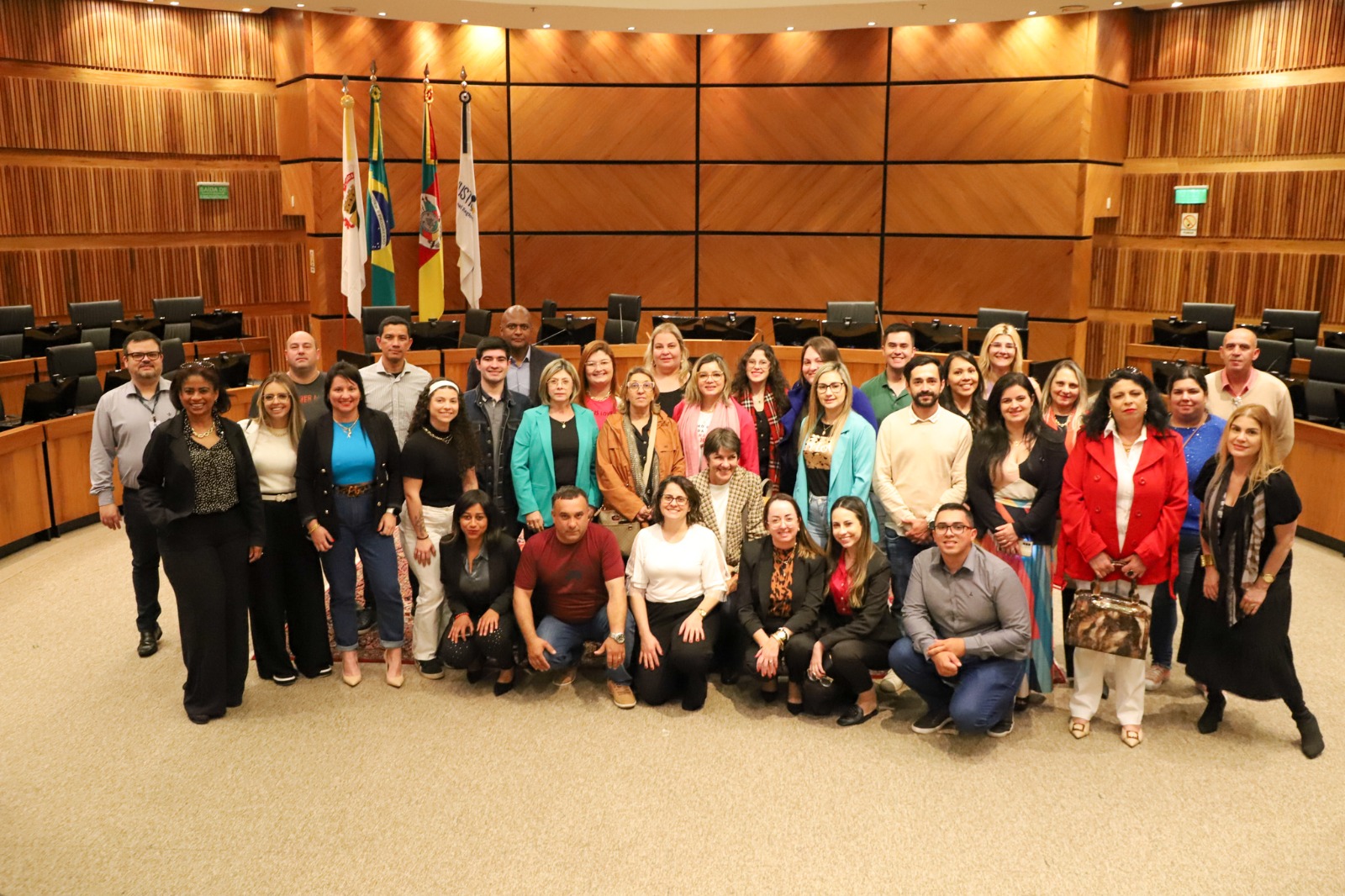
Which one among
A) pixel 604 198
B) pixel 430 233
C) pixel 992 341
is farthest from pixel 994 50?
pixel 992 341

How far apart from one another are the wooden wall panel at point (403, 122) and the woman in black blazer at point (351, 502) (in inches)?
291

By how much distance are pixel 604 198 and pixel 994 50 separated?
445 cm

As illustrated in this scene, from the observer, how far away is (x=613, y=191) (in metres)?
12.5

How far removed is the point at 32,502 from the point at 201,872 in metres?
4.38

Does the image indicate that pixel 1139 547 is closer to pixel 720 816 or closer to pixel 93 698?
pixel 720 816

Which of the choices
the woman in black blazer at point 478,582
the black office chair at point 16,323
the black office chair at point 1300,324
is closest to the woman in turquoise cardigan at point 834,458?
the woman in black blazer at point 478,582

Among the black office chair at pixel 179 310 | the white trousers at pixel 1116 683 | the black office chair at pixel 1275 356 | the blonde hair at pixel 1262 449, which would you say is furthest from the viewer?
the black office chair at pixel 179 310

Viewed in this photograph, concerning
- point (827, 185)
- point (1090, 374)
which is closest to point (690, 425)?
point (827, 185)

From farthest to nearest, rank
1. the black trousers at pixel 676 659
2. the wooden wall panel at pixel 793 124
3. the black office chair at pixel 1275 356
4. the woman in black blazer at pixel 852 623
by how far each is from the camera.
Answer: the wooden wall panel at pixel 793 124 < the black office chair at pixel 1275 356 < the black trousers at pixel 676 659 < the woman in black blazer at pixel 852 623

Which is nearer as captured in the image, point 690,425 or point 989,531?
point 989,531

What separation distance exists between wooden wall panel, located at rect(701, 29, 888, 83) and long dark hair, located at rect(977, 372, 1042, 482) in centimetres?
823

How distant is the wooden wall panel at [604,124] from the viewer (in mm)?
12148

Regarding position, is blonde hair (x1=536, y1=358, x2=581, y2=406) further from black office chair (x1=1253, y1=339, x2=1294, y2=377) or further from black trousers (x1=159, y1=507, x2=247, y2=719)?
black office chair (x1=1253, y1=339, x2=1294, y2=377)

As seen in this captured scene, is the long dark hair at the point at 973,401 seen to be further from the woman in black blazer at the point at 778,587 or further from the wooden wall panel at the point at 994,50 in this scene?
the wooden wall panel at the point at 994,50
